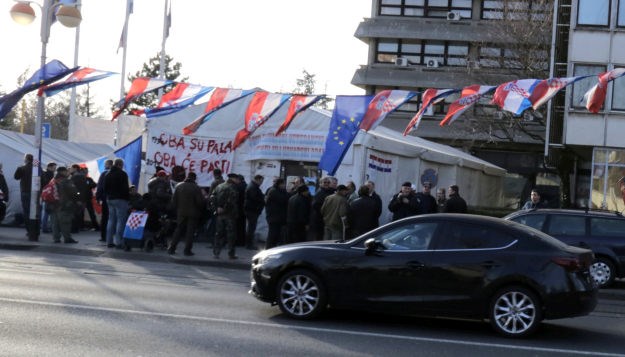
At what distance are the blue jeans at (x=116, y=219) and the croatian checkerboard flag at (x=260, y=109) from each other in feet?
11.0

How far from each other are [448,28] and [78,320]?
1665 inches

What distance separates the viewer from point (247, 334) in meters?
9.77

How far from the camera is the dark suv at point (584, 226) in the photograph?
16.8m

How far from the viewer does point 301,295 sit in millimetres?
10984

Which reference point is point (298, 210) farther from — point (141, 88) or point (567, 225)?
point (141, 88)

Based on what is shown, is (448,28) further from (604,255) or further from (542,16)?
(604,255)

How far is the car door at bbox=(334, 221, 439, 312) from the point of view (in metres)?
10.6

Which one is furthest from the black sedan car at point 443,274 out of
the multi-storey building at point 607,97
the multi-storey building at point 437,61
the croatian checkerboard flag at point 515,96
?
the multi-storey building at point 437,61

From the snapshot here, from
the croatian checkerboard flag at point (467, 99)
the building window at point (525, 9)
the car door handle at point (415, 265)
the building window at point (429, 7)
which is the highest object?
the building window at point (429, 7)

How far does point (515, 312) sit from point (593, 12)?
22108 mm

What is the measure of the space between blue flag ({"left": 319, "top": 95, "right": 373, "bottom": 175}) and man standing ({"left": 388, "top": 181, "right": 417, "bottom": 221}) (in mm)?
2235

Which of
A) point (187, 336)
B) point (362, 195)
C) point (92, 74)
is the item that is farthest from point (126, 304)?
point (92, 74)

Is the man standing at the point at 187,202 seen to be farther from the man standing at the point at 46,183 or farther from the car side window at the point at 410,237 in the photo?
the car side window at the point at 410,237

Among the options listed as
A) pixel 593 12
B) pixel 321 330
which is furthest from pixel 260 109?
pixel 593 12
